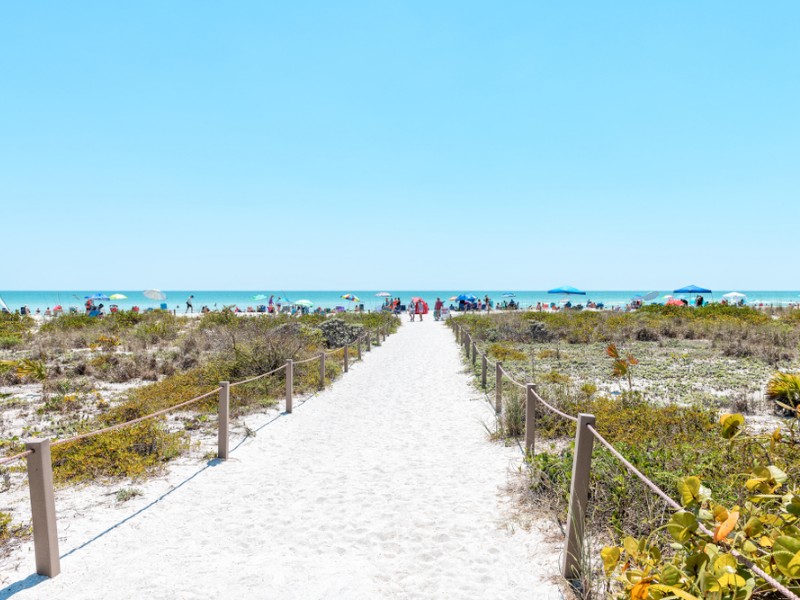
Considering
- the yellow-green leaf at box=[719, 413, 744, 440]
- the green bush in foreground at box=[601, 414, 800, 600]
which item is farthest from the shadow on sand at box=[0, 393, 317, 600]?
the yellow-green leaf at box=[719, 413, 744, 440]

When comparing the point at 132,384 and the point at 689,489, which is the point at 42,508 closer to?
the point at 689,489

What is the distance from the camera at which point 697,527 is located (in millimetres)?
2049

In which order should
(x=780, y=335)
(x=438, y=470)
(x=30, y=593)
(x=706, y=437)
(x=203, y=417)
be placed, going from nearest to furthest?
(x=30, y=593) < (x=706, y=437) < (x=438, y=470) < (x=203, y=417) < (x=780, y=335)

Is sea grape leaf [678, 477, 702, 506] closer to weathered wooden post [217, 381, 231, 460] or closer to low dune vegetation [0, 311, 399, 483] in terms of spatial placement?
weathered wooden post [217, 381, 231, 460]

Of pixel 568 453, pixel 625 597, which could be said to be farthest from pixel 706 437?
pixel 625 597

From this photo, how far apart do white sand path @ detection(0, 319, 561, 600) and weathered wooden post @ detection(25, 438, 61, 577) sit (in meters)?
0.15

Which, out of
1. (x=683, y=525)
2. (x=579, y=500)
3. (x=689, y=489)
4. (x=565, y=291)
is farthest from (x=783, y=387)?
(x=565, y=291)

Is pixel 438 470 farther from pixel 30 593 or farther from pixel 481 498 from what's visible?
pixel 30 593

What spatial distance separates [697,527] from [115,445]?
6875 millimetres

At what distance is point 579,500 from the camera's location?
3688 mm

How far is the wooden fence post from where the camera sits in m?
3.66

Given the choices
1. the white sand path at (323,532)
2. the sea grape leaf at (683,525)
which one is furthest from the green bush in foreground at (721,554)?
the white sand path at (323,532)

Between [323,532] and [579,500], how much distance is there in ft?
7.95

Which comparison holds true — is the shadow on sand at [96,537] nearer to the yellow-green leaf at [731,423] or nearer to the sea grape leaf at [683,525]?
the sea grape leaf at [683,525]
